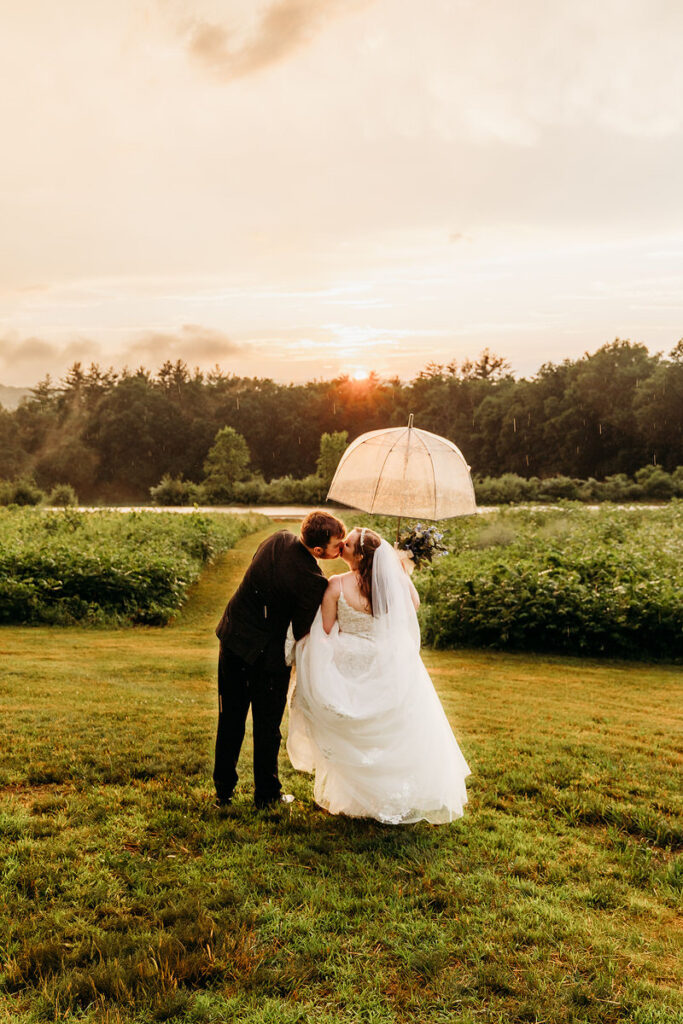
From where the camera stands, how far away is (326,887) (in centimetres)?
361

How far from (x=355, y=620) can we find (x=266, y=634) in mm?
558

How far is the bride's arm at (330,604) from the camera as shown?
4.30 metres

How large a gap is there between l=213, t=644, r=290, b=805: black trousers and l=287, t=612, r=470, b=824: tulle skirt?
228 millimetres

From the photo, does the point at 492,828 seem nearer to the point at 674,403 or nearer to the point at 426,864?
the point at 426,864

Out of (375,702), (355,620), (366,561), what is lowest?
(375,702)

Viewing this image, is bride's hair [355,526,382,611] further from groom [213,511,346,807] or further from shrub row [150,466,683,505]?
shrub row [150,466,683,505]

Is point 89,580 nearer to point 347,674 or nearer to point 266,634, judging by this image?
point 266,634

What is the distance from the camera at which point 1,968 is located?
293 centimetres

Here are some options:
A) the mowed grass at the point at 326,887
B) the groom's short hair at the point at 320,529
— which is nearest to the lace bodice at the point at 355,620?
the groom's short hair at the point at 320,529

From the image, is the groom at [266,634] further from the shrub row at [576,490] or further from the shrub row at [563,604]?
the shrub row at [576,490]

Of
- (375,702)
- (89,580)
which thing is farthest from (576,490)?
(375,702)

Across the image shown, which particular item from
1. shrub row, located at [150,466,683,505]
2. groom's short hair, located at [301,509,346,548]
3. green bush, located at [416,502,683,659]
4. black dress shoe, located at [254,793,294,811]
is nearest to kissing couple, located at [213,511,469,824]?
groom's short hair, located at [301,509,346,548]

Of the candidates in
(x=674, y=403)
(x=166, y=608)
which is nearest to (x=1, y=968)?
(x=166, y=608)

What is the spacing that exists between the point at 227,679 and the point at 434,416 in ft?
152
